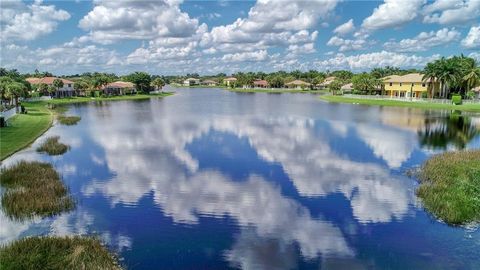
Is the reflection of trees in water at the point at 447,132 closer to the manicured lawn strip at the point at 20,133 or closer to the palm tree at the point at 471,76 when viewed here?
the palm tree at the point at 471,76

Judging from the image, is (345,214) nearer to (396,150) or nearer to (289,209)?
(289,209)

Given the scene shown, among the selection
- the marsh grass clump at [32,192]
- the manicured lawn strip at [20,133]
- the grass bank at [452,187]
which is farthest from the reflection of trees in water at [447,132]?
the manicured lawn strip at [20,133]

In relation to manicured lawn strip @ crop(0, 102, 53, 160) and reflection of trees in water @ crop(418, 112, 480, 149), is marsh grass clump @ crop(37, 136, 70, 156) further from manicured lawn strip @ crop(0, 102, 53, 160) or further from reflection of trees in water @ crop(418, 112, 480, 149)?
reflection of trees in water @ crop(418, 112, 480, 149)

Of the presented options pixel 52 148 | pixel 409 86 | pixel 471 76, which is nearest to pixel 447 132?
pixel 52 148

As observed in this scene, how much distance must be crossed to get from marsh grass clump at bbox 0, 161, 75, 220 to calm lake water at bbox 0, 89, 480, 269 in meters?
0.89

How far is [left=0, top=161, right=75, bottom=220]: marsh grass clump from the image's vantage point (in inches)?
825

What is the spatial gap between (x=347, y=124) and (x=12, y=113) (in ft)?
177

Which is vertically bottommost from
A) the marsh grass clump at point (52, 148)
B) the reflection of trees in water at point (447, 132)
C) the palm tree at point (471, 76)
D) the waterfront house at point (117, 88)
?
the marsh grass clump at point (52, 148)

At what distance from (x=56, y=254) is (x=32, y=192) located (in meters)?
9.18

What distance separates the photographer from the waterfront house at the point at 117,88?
148 m

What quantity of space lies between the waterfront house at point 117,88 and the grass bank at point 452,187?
135m

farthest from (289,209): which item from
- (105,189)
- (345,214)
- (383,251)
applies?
(105,189)

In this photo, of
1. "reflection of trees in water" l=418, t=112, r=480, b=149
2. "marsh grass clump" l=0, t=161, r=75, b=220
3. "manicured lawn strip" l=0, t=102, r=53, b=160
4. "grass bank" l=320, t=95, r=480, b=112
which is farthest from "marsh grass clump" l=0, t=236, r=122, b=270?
"grass bank" l=320, t=95, r=480, b=112

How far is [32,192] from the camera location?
75.8ft
